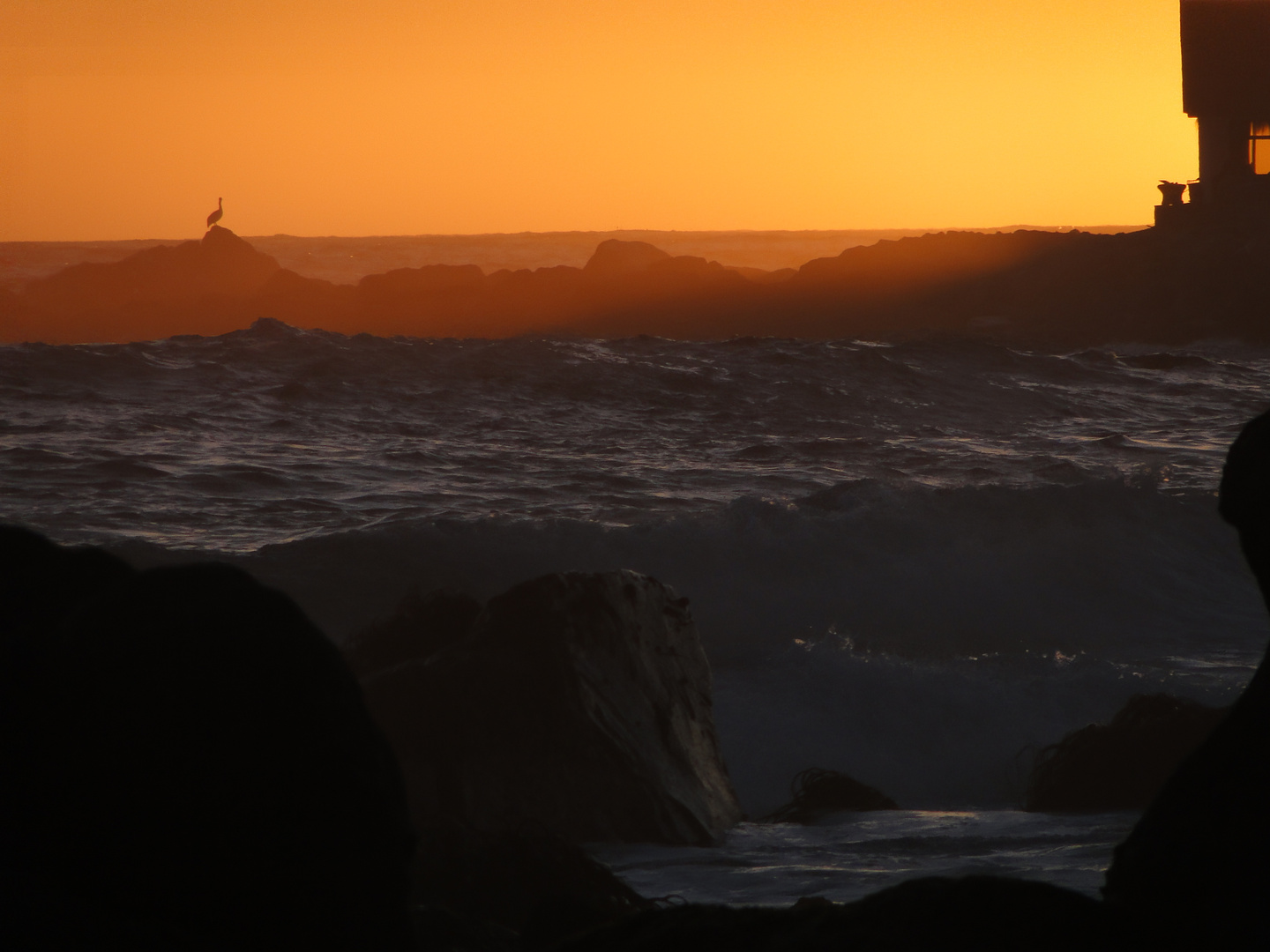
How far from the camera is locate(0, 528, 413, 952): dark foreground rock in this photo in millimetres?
1786

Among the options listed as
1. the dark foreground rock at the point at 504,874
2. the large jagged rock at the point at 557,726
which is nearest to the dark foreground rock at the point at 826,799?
the large jagged rock at the point at 557,726

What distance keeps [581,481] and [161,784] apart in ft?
42.7

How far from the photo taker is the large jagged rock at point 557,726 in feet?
16.7

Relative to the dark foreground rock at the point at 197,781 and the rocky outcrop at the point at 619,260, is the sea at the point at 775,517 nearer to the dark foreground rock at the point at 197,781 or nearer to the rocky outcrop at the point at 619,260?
the dark foreground rock at the point at 197,781

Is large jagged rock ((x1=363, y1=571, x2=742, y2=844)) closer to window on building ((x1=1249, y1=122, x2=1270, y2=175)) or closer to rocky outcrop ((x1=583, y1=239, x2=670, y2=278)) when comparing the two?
window on building ((x1=1249, y1=122, x2=1270, y2=175))

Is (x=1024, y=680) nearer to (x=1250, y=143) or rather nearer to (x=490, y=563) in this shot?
(x=490, y=563)

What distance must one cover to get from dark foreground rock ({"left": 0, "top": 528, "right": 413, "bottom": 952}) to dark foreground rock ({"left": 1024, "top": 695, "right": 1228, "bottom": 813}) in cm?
475

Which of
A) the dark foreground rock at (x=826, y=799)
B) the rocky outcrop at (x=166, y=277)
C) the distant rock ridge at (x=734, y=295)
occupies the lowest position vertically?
the dark foreground rock at (x=826, y=799)

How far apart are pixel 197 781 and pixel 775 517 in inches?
427

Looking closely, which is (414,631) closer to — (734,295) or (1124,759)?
(1124,759)

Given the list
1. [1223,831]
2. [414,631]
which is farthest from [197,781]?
[414,631]

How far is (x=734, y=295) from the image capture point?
51594mm

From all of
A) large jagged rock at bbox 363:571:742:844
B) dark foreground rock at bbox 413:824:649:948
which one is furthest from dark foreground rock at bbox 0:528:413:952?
large jagged rock at bbox 363:571:742:844

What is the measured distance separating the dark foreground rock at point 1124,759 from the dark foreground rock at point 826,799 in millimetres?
748
